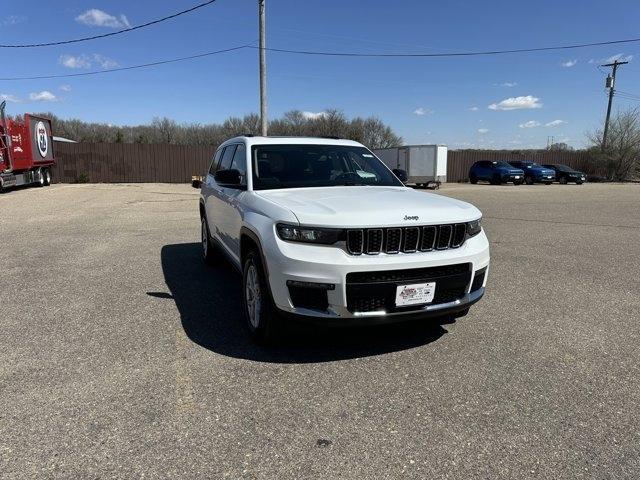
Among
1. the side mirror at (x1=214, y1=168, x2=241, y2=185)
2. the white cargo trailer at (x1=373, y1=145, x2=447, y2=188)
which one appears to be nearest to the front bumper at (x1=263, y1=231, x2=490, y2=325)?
the side mirror at (x1=214, y1=168, x2=241, y2=185)

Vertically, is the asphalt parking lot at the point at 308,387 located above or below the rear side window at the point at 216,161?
below

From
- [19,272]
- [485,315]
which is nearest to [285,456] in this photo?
[485,315]

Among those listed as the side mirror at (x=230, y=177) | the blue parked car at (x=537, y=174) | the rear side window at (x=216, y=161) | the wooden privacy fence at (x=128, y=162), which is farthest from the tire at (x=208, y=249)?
the blue parked car at (x=537, y=174)

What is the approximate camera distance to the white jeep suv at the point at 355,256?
3.41m

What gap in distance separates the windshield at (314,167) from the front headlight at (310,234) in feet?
3.94

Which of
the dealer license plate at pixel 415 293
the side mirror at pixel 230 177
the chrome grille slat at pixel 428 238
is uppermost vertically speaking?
the side mirror at pixel 230 177

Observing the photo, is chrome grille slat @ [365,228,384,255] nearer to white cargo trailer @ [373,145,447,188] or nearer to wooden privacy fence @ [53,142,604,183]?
white cargo trailer @ [373,145,447,188]

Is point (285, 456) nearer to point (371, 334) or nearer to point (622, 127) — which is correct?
point (371, 334)

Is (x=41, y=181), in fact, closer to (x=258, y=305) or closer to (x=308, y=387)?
(x=258, y=305)

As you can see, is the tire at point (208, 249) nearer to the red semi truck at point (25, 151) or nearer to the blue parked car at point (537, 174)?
the red semi truck at point (25, 151)

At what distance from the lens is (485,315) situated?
192 inches

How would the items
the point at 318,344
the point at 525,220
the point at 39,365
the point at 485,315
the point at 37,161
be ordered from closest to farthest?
the point at 39,365, the point at 318,344, the point at 485,315, the point at 525,220, the point at 37,161

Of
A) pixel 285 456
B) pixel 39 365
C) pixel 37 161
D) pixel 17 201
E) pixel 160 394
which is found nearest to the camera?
pixel 285 456

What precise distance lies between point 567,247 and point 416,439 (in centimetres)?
714
